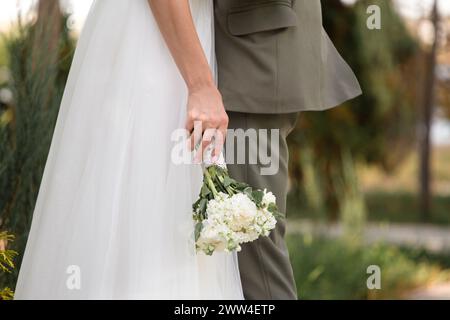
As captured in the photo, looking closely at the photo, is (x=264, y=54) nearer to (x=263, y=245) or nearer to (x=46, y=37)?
(x=263, y=245)

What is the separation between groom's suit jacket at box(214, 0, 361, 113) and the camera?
172cm

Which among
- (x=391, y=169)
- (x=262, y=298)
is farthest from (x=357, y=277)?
(x=391, y=169)

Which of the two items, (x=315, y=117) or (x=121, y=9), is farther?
(x=315, y=117)

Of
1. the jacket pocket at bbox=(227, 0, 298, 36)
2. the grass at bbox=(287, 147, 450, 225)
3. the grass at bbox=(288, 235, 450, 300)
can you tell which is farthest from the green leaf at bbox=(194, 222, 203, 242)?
the grass at bbox=(287, 147, 450, 225)

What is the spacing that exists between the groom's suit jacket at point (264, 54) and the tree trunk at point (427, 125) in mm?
6460

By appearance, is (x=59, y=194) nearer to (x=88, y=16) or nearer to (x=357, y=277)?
(x=88, y=16)

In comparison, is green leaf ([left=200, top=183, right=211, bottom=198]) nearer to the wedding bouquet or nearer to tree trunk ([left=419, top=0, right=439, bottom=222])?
the wedding bouquet

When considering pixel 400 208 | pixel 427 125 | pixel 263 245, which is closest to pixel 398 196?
pixel 400 208

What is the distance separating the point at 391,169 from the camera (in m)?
8.30

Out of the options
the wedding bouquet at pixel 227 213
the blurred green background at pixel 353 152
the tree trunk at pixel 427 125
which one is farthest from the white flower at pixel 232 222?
the tree trunk at pixel 427 125

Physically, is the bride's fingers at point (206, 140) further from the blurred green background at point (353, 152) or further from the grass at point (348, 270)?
the grass at point (348, 270)

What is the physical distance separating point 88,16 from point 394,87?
22.4 feet

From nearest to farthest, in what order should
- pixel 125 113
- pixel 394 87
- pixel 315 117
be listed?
pixel 125 113 → pixel 315 117 → pixel 394 87

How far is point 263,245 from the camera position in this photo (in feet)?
5.74
